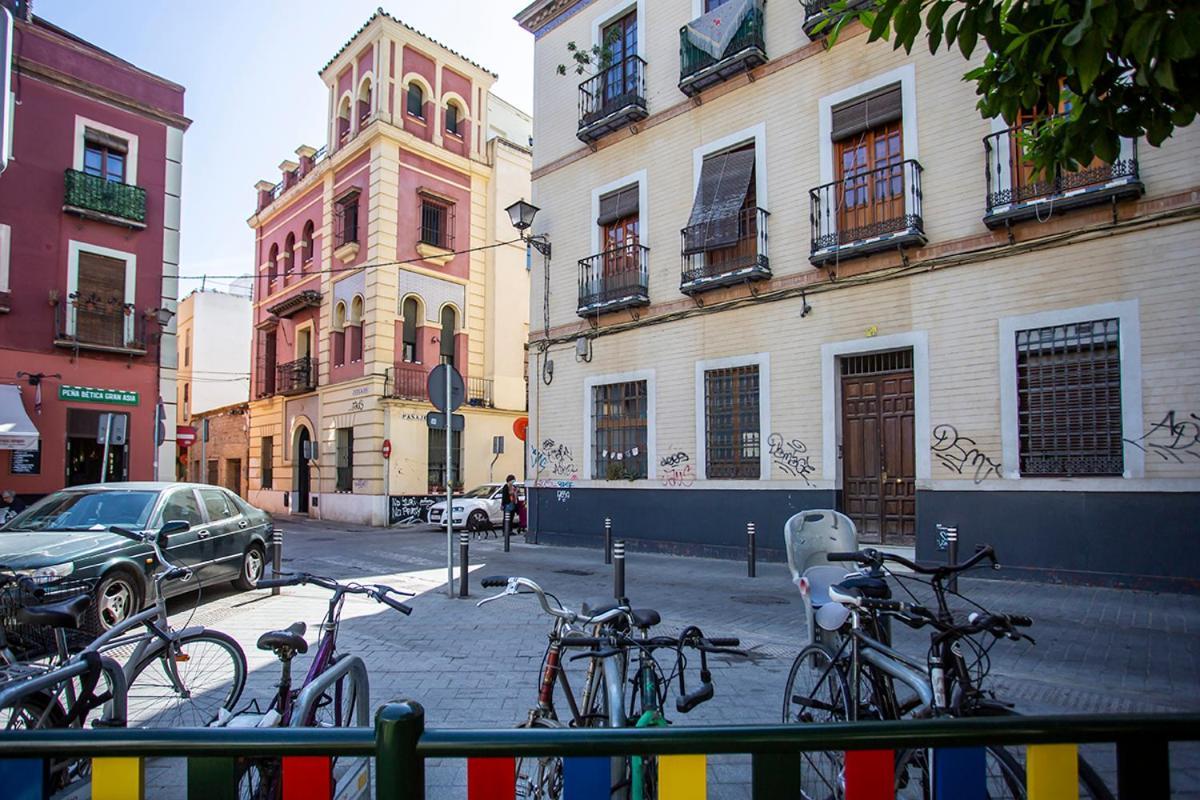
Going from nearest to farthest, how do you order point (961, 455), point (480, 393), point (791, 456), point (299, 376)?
point (961, 455)
point (791, 456)
point (480, 393)
point (299, 376)

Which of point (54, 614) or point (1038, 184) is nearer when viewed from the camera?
point (54, 614)

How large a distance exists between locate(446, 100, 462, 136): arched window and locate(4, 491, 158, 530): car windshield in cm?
1998

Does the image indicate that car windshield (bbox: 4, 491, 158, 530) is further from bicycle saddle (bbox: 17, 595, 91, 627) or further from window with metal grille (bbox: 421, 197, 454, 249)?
window with metal grille (bbox: 421, 197, 454, 249)

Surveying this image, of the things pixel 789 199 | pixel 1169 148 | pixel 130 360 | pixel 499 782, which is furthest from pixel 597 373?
pixel 499 782

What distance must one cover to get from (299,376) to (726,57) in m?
19.1

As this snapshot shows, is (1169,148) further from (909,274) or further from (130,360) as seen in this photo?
(130,360)

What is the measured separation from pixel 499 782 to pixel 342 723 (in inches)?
101

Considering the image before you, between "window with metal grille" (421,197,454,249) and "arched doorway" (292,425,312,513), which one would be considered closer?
"window with metal grille" (421,197,454,249)

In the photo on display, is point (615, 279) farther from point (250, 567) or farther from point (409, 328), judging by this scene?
point (409, 328)

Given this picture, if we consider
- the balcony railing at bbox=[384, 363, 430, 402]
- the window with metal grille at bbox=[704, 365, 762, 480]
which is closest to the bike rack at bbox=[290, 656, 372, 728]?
the window with metal grille at bbox=[704, 365, 762, 480]

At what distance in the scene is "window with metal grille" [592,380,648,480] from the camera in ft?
49.2

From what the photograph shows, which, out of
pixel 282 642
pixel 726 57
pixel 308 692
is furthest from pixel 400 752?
pixel 726 57

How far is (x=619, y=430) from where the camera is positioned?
50.6 feet

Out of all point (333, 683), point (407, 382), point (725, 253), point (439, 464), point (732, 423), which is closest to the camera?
point (333, 683)
